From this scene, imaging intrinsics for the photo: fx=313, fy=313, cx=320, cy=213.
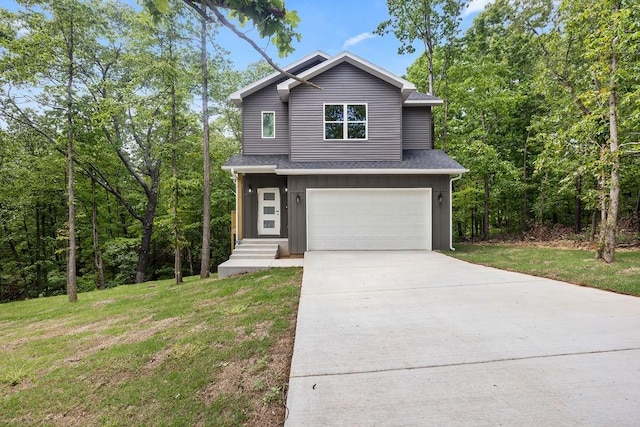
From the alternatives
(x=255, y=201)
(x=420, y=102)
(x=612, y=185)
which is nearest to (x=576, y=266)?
(x=612, y=185)

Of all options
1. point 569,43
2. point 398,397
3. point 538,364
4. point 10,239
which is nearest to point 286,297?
point 398,397

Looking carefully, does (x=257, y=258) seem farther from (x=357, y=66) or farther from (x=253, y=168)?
(x=357, y=66)

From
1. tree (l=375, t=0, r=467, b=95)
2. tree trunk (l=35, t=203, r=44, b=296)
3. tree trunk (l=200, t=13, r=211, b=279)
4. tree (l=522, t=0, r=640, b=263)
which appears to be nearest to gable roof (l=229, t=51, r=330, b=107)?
tree trunk (l=200, t=13, r=211, b=279)

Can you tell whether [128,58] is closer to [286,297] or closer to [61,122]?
[61,122]

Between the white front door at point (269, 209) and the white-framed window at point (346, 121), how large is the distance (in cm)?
286

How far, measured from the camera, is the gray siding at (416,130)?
1241cm

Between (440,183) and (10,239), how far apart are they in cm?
2277

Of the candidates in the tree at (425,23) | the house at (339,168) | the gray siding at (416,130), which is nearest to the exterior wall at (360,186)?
the house at (339,168)

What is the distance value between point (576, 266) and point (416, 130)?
7.32 metres

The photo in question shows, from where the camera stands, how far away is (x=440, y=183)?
10.4 metres

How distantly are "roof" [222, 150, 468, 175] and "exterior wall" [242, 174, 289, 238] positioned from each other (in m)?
0.66

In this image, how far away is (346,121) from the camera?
10.9m

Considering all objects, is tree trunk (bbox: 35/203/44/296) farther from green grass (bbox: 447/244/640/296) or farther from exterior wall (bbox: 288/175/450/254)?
green grass (bbox: 447/244/640/296)

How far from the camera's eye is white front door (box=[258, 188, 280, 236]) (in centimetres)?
1161
